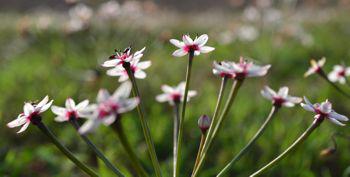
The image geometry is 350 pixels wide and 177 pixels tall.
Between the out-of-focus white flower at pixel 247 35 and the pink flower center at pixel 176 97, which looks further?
the out-of-focus white flower at pixel 247 35

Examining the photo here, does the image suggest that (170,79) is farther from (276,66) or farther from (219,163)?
(219,163)

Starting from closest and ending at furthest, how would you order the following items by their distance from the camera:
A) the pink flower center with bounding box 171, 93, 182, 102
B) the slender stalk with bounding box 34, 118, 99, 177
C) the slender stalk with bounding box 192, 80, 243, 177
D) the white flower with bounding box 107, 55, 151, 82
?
the slender stalk with bounding box 34, 118, 99, 177 → the slender stalk with bounding box 192, 80, 243, 177 → the white flower with bounding box 107, 55, 151, 82 → the pink flower center with bounding box 171, 93, 182, 102

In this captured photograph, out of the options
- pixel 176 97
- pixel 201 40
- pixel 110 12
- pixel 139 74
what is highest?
pixel 201 40

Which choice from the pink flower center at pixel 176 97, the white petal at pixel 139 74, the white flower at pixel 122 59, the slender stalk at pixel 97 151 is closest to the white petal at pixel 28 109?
the slender stalk at pixel 97 151

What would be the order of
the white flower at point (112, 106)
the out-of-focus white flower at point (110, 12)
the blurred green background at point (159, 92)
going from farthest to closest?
1. the out-of-focus white flower at point (110, 12)
2. the blurred green background at point (159, 92)
3. the white flower at point (112, 106)

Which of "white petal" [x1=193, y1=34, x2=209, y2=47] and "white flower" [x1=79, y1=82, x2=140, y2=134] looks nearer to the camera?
"white flower" [x1=79, y1=82, x2=140, y2=134]

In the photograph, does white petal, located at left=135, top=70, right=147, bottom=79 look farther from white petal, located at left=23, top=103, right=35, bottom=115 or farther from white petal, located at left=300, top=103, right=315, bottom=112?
white petal, located at left=300, top=103, right=315, bottom=112

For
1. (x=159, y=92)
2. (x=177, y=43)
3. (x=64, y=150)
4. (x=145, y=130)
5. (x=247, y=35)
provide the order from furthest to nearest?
(x=247, y=35), (x=159, y=92), (x=177, y=43), (x=145, y=130), (x=64, y=150)

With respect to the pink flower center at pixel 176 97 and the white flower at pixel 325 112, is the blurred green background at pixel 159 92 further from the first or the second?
the white flower at pixel 325 112

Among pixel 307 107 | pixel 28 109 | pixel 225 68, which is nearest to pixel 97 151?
pixel 28 109

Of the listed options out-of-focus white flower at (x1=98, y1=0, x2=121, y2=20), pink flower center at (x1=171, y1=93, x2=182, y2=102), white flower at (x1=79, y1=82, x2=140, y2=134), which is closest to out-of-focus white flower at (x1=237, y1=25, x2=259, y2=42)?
out-of-focus white flower at (x1=98, y1=0, x2=121, y2=20)

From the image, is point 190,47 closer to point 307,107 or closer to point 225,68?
point 225,68

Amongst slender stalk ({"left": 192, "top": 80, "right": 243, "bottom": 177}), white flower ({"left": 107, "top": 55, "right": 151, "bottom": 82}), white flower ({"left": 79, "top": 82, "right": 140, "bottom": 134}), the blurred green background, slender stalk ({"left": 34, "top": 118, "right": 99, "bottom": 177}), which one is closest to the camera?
white flower ({"left": 79, "top": 82, "right": 140, "bottom": 134})
